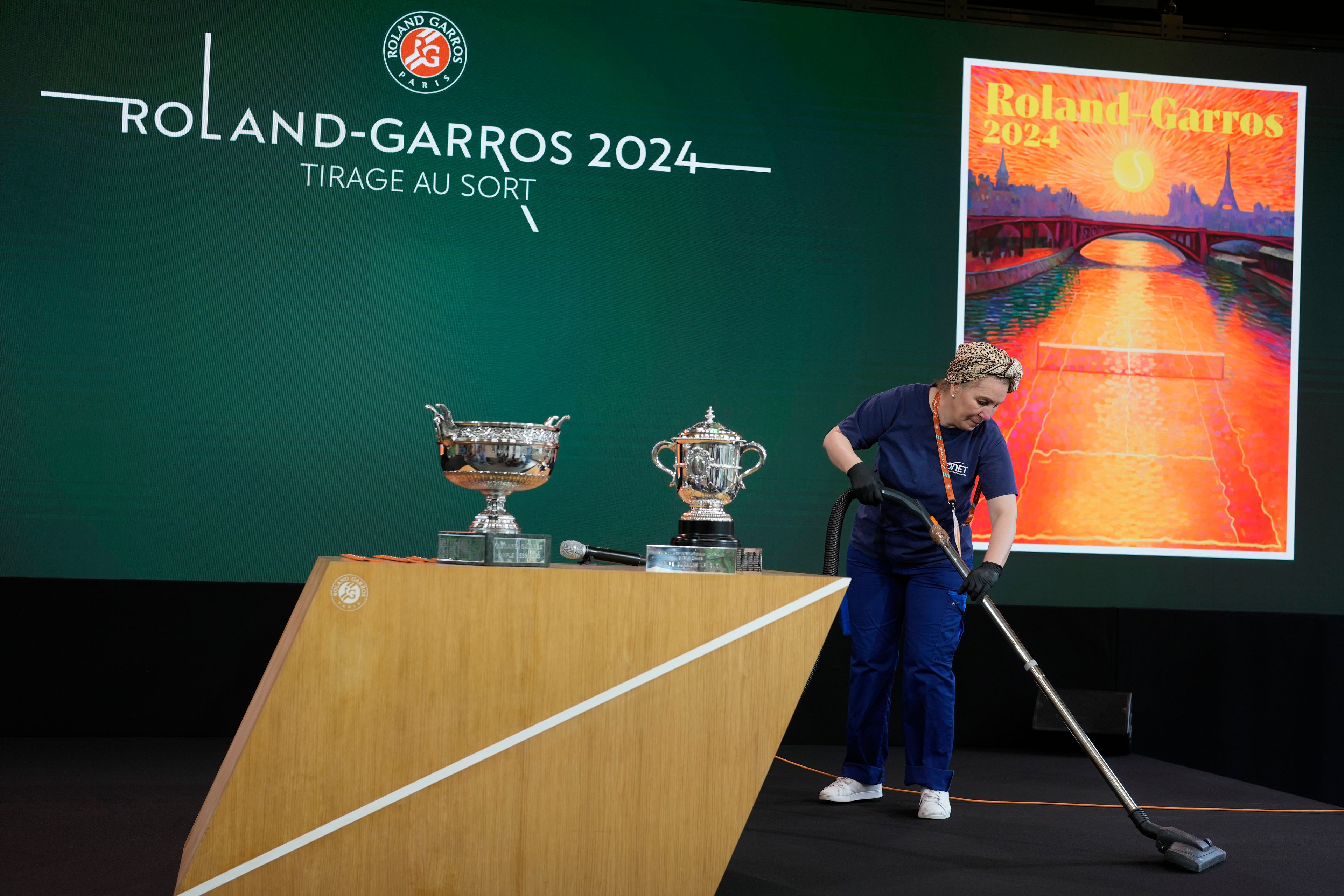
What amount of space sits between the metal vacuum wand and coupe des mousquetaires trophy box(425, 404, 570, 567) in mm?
828

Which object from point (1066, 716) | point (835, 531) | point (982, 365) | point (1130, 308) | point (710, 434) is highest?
point (1130, 308)

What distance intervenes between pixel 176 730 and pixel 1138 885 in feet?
10.7

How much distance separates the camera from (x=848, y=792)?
3352 millimetres

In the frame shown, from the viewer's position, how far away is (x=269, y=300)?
4.30 m

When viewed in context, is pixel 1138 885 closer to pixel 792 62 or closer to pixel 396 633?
pixel 396 633

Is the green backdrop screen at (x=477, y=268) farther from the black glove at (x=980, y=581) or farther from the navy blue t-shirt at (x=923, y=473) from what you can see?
the black glove at (x=980, y=581)

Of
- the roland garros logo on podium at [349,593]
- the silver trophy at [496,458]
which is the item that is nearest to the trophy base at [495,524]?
the silver trophy at [496,458]

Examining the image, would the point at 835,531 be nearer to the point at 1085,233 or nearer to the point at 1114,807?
the point at 1114,807

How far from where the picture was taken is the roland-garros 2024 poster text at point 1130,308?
466cm

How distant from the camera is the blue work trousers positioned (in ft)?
10.5

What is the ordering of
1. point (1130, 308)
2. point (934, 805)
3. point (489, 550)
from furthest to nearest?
1. point (1130, 308)
2. point (934, 805)
3. point (489, 550)

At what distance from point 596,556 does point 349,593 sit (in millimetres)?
602

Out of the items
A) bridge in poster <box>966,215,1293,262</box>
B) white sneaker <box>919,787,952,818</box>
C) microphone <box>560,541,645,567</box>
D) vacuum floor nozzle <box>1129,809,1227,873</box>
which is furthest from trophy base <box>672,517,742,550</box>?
bridge in poster <box>966,215,1293,262</box>

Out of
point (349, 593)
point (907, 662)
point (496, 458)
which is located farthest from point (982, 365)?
point (349, 593)
